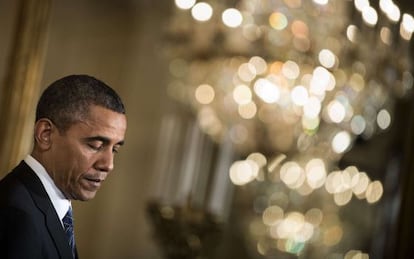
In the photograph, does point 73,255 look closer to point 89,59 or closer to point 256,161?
point 89,59

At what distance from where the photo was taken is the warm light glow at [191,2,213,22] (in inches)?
190

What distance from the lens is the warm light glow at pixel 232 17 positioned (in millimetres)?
4918

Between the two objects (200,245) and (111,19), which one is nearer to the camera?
(200,245)

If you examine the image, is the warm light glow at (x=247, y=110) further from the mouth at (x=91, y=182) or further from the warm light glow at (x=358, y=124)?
the mouth at (x=91, y=182)

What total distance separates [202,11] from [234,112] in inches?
46.3

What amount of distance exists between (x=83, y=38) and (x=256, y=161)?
7.55 ft

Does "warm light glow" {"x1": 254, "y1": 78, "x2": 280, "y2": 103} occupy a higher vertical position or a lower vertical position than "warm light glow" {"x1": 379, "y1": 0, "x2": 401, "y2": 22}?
lower

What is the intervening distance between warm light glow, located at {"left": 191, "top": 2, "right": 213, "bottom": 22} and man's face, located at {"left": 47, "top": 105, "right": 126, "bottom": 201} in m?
3.28

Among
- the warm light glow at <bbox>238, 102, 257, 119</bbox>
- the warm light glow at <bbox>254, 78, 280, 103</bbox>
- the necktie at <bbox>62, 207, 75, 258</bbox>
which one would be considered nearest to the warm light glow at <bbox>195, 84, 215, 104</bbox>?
the warm light glow at <bbox>238, 102, 257, 119</bbox>

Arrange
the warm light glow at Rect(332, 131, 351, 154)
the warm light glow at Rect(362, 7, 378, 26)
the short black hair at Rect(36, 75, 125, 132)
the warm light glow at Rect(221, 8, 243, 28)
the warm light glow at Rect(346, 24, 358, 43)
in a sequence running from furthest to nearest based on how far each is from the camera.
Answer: the warm light glow at Rect(332, 131, 351, 154) → the warm light glow at Rect(221, 8, 243, 28) → the warm light glow at Rect(346, 24, 358, 43) → the warm light glow at Rect(362, 7, 378, 26) → the short black hair at Rect(36, 75, 125, 132)

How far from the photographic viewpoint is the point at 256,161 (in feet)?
25.7

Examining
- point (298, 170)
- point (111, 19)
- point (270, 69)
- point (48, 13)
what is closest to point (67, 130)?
point (48, 13)

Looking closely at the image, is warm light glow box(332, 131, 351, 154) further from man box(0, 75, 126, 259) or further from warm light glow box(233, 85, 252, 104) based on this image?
man box(0, 75, 126, 259)

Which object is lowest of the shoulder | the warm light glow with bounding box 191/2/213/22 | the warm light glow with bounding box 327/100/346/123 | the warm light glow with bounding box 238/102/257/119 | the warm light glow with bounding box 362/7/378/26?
the shoulder
